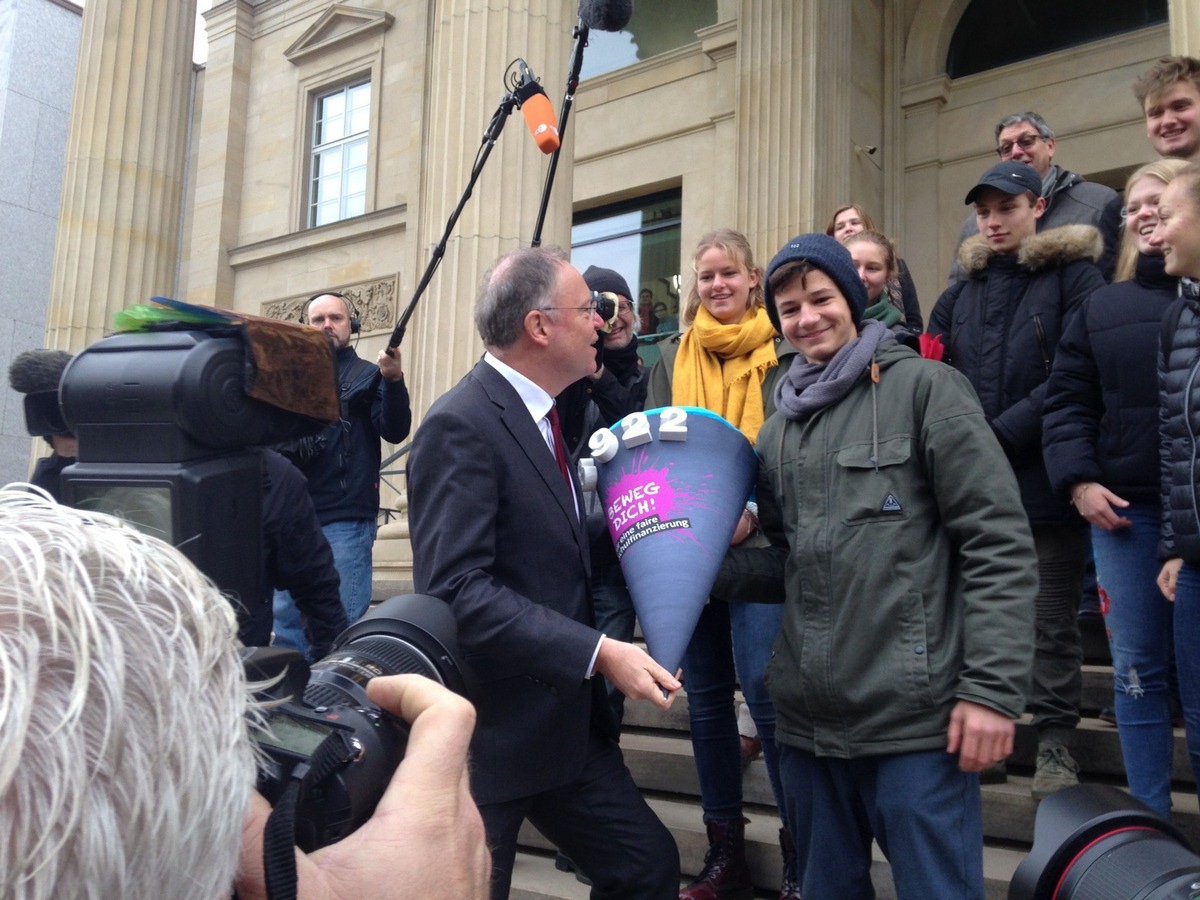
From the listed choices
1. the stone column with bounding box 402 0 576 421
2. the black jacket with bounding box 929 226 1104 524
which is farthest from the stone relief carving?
the black jacket with bounding box 929 226 1104 524

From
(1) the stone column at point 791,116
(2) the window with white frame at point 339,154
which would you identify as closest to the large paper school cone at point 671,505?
(1) the stone column at point 791,116

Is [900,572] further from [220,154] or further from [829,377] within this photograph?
[220,154]

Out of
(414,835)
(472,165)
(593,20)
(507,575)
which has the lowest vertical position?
(414,835)

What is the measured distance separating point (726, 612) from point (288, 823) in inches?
114

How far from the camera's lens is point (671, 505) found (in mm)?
2668

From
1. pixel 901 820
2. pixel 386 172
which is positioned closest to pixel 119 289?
pixel 386 172

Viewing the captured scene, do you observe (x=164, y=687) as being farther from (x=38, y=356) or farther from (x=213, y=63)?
(x=213, y=63)

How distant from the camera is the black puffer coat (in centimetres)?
299

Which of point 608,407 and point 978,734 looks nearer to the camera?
point 978,734

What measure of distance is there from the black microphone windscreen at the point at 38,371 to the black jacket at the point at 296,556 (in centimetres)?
69

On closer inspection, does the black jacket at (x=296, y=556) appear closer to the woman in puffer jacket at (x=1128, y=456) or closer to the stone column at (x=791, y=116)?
the woman in puffer jacket at (x=1128, y=456)

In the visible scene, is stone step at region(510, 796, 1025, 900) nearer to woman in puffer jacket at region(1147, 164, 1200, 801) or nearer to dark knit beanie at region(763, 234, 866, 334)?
woman in puffer jacket at region(1147, 164, 1200, 801)

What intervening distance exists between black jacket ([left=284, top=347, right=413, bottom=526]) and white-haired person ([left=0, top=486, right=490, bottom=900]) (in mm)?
4030

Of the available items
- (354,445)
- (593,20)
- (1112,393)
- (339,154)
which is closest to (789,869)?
(1112,393)
